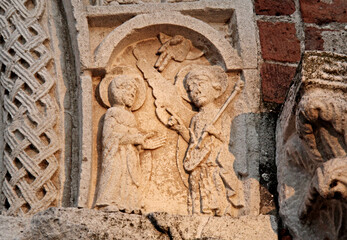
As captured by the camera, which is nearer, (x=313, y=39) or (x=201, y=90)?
(x=201, y=90)

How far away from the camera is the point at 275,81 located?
313 cm

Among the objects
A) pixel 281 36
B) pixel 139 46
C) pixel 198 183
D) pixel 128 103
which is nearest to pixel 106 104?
pixel 128 103

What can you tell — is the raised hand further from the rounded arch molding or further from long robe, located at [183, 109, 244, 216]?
the rounded arch molding

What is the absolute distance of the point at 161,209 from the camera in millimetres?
2910

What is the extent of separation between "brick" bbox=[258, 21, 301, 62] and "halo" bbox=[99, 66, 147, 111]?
1.93 feet

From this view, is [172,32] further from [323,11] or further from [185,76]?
[323,11]

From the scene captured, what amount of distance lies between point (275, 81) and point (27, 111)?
115cm

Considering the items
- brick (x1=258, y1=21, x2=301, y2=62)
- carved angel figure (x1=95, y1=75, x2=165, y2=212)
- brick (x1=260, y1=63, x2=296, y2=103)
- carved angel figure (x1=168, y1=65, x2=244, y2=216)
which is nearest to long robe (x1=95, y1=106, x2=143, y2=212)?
carved angel figure (x1=95, y1=75, x2=165, y2=212)

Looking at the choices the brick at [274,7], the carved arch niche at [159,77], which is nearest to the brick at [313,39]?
the brick at [274,7]

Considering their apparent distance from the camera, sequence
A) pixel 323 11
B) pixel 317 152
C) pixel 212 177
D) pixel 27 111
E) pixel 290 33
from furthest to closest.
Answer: pixel 323 11 → pixel 290 33 → pixel 27 111 → pixel 212 177 → pixel 317 152

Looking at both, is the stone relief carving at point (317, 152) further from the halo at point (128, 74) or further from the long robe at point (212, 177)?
the halo at point (128, 74)

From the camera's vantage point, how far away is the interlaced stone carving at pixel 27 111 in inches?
119

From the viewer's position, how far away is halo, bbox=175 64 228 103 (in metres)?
3.15

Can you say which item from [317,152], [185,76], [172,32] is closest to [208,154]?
[185,76]
